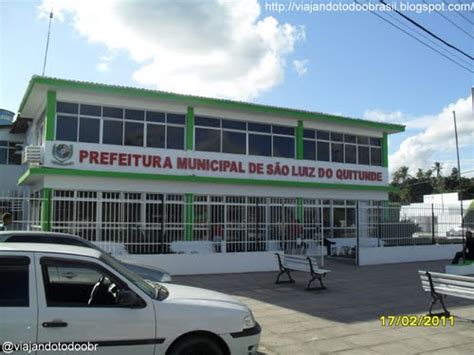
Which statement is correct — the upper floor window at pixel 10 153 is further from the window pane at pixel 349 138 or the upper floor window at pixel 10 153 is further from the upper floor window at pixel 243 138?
the window pane at pixel 349 138

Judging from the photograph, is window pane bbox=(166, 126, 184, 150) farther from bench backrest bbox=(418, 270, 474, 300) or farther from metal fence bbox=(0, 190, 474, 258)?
bench backrest bbox=(418, 270, 474, 300)

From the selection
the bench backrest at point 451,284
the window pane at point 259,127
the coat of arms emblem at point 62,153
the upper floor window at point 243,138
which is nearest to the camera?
the bench backrest at point 451,284

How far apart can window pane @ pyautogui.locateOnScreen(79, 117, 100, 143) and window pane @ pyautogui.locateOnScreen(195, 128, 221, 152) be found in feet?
14.3

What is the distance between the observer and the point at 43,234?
27.9 ft

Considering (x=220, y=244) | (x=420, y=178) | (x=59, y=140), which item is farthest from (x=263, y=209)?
(x=420, y=178)

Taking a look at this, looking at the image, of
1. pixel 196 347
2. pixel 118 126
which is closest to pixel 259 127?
pixel 118 126

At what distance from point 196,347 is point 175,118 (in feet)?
53.8

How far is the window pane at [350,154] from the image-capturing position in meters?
24.8

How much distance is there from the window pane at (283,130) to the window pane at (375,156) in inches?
213

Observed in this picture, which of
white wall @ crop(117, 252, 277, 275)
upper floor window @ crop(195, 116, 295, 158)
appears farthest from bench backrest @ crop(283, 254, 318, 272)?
upper floor window @ crop(195, 116, 295, 158)

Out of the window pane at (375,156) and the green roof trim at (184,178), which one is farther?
the window pane at (375,156)

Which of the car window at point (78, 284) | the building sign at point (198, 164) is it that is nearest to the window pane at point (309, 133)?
the building sign at point (198, 164)

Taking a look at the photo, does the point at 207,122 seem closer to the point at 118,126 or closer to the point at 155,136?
the point at 155,136
